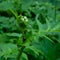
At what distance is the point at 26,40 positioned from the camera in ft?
3.55

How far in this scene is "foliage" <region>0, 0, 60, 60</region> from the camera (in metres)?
1.09

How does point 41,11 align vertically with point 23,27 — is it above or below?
below

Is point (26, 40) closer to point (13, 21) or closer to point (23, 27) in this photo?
point (23, 27)

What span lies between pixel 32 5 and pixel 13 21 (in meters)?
0.66

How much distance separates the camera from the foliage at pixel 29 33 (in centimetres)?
109

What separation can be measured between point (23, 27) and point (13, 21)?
3.11 feet

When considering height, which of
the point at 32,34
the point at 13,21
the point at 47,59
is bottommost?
the point at 47,59

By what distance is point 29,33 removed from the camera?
1.08 m

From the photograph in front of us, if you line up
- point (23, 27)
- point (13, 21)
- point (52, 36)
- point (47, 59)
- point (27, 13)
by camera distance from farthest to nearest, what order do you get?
point (27, 13)
point (13, 21)
point (52, 36)
point (47, 59)
point (23, 27)

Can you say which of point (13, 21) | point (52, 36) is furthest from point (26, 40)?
point (13, 21)

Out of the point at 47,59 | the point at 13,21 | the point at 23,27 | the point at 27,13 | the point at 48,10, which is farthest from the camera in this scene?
the point at 48,10

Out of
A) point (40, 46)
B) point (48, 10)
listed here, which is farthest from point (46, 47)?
point (48, 10)

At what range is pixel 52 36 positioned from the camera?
1.71 meters

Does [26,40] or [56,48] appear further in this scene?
[56,48]
